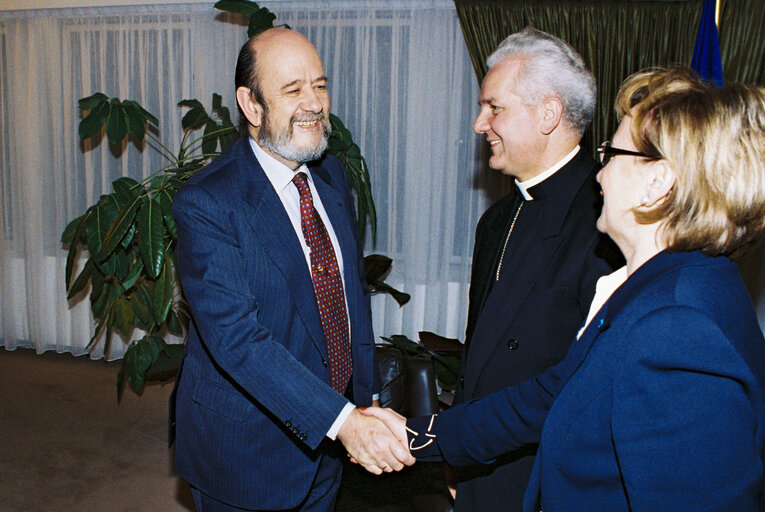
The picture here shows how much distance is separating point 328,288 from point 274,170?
392 millimetres

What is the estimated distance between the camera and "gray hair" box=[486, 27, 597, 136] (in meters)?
1.77

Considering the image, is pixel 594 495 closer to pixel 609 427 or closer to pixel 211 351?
pixel 609 427

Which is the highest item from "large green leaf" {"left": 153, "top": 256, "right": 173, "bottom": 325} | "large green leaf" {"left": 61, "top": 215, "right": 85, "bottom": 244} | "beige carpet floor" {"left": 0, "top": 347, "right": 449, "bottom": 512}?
"large green leaf" {"left": 61, "top": 215, "right": 85, "bottom": 244}

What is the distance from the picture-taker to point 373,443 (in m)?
1.80

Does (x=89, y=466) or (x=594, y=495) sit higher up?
(x=594, y=495)

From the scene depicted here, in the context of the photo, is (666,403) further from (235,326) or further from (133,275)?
(133,275)

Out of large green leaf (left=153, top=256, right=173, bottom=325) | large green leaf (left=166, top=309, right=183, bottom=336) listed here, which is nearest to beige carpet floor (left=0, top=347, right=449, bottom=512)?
large green leaf (left=166, top=309, right=183, bottom=336)

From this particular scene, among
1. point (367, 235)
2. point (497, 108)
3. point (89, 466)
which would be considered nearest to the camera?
point (497, 108)

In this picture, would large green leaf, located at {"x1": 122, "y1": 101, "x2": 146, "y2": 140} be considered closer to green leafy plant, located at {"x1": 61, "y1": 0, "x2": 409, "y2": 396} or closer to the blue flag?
green leafy plant, located at {"x1": 61, "y1": 0, "x2": 409, "y2": 396}

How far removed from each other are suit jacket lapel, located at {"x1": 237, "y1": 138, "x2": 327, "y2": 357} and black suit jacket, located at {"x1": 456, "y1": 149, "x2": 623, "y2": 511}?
0.46 m

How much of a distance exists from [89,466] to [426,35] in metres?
3.49

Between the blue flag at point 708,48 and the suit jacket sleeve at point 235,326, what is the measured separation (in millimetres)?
2811

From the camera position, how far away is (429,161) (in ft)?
15.0

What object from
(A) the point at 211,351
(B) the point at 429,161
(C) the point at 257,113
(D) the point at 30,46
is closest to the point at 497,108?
(C) the point at 257,113
